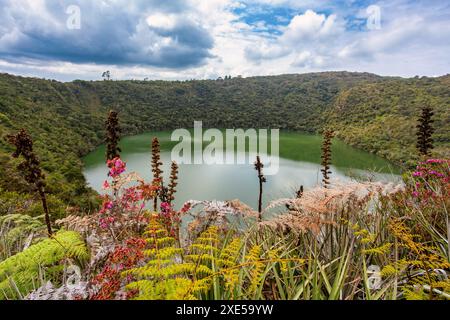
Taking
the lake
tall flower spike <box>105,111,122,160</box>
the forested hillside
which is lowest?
the lake

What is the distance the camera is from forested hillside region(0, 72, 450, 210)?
114 feet

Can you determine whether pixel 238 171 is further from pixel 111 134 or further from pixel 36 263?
pixel 36 263

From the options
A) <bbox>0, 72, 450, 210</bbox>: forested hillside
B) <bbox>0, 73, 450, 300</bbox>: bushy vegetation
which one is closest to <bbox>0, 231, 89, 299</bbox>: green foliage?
<bbox>0, 73, 450, 300</bbox>: bushy vegetation

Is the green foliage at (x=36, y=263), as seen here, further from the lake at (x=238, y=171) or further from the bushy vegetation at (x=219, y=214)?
the lake at (x=238, y=171)

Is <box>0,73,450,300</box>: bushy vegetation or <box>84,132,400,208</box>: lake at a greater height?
<box>0,73,450,300</box>: bushy vegetation

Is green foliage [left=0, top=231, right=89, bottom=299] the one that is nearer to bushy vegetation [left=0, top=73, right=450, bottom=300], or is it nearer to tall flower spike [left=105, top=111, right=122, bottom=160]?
bushy vegetation [left=0, top=73, right=450, bottom=300]

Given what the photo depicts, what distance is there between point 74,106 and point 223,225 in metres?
85.2

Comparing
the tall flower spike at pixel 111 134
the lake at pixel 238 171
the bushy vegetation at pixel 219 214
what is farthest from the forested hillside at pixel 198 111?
the tall flower spike at pixel 111 134

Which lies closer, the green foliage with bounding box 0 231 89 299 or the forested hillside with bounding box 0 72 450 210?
the green foliage with bounding box 0 231 89 299

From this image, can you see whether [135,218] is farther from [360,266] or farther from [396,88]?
[396,88]

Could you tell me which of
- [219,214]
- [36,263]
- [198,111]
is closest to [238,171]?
[219,214]

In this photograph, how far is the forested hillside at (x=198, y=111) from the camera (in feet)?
114
